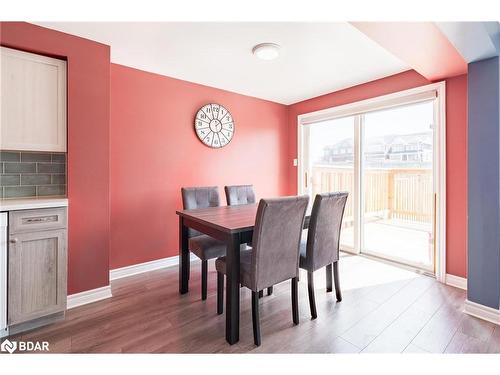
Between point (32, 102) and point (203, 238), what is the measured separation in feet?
5.74

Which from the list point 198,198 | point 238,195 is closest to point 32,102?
point 198,198

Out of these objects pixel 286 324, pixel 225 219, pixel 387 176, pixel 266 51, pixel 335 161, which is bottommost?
pixel 286 324

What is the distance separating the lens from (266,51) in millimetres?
2289

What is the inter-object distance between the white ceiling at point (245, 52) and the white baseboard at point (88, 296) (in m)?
2.17

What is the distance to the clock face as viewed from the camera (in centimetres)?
330

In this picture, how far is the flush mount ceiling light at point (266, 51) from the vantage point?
7.36 ft

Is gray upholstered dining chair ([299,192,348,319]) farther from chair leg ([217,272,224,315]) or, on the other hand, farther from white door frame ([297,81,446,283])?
white door frame ([297,81,446,283])

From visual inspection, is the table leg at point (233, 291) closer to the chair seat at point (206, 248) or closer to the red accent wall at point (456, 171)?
the chair seat at point (206, 248)

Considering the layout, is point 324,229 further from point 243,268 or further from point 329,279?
point 243,268

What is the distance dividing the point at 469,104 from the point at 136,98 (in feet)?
10.2

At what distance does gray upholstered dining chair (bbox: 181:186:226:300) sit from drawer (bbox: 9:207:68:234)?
101cm
